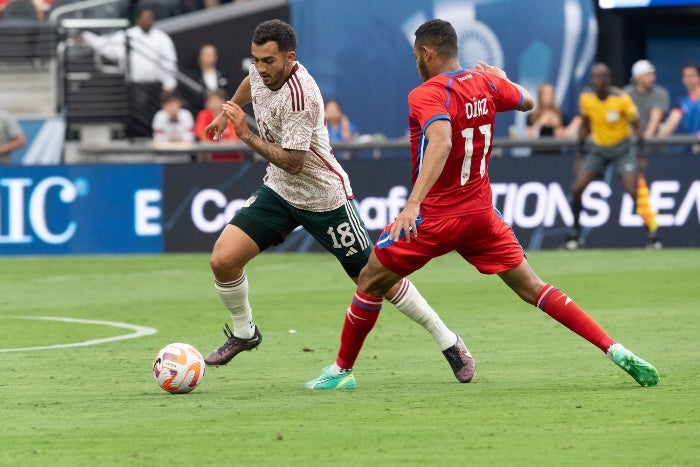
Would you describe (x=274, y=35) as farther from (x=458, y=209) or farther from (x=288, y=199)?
(x=458, y=209)

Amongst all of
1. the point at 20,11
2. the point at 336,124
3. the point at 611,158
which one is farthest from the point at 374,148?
the point at 20,11

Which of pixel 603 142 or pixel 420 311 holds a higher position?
pixel 420 311

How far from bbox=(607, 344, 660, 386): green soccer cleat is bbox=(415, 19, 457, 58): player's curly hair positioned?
6.23ft

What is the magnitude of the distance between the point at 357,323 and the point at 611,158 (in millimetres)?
11921

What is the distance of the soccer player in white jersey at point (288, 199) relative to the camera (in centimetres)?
887

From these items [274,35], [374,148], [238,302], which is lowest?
[374,148]

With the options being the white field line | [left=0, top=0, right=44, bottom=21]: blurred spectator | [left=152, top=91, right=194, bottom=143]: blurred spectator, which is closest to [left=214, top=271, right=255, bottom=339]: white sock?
the white field line

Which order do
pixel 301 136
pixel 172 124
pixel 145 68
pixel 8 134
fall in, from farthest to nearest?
pixel 145 68 → pixel 172 124 → pixel 8 134 → pixel 301 136

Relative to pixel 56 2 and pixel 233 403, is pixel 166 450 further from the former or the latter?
pixel 56 2

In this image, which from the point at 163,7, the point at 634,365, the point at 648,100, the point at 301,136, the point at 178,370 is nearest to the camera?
the point at 634,365

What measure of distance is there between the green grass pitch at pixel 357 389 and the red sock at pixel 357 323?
0.69ft

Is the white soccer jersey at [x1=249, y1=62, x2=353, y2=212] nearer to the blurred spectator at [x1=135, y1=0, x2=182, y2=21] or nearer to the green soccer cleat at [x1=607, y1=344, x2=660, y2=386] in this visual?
the green soccer cleat at [x1=607, y1=344, x2=660, y2=386]

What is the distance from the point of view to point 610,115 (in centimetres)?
2025

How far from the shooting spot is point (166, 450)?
655cm
